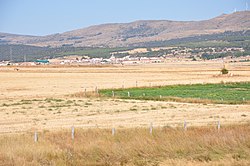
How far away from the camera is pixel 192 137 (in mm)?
17641

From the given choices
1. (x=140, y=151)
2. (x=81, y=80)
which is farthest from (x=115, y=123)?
(x=81, y=80)

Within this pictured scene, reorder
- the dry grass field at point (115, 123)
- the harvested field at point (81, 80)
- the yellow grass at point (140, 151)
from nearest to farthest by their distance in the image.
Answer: the yellow grass at point (140, 151)
the dry grass field at point (115, 123)
the harvested field at point (81, 80)

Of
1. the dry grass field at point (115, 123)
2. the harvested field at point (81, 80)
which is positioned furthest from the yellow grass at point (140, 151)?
the harvested field at point (81, 80)

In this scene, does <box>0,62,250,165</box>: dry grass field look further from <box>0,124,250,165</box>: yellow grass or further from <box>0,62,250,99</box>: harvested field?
<box>0,62,250,99</box>: harvested field

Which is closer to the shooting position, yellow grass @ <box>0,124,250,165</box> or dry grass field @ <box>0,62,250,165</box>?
yellow grass @ <box>0,124,250,165</box>

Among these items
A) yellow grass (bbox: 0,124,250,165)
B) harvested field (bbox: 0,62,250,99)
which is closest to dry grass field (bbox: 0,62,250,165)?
yellow grass (bbox: 0,124,250,165)

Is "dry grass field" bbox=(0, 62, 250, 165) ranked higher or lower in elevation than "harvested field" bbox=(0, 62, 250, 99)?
higher

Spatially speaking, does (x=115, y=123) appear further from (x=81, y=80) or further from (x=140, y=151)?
(x=81, y=80)

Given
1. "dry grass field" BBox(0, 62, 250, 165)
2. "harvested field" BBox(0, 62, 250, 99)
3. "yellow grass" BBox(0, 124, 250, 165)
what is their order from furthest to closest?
"harvested field" BBox(0, 62, 250, 99)
"dry grass field" BBox(0, 62, 250, 165)
"yellow grass" BBox(0, 124, 250, 165)

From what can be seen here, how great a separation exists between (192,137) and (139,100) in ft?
116

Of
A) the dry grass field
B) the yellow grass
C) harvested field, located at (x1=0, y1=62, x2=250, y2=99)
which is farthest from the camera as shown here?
harvested field, located at (x1=0, y1=62, x2=250, y2=99)

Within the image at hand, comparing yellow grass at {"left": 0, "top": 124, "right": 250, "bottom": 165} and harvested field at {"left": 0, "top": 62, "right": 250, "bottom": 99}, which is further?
harvested field at {"left": 0, "top": 62, "right": 250, "bottom": 99}

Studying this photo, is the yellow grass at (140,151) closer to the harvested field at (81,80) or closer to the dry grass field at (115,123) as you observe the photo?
the dry grass field at (115,123)

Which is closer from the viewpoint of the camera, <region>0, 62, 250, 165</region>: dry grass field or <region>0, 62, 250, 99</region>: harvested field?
<region>0, 62, 250, 165</region>: dry grass field
